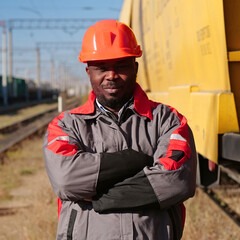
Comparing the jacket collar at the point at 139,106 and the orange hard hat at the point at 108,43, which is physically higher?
the orange hard hat at the point at 108,43

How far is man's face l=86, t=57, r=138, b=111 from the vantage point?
2020 millimetres

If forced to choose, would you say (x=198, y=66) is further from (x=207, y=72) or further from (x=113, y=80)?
(x=113, y=80)

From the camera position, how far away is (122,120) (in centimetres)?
207

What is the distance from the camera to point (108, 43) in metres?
2.06

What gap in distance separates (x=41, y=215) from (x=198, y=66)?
2.76 meters

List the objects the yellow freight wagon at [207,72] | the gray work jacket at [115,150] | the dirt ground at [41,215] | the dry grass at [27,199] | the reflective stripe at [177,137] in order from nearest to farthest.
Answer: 1. the gray work jacket at [115,150]
2. the reflective stripe at [177,137]
3. the yellow freight wagon at [207,72]
4. the dirt ground at [41,215]
5. the dry grass at [27,199]

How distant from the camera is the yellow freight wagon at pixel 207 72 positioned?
3.05 metres

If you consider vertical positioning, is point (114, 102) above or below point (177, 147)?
above

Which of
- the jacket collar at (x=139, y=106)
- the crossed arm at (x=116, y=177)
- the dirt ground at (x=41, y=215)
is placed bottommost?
the dirt ground at (x=41, y=215)

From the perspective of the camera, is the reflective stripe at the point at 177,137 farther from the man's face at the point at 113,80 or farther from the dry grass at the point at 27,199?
the dry grass at the point at 27,199

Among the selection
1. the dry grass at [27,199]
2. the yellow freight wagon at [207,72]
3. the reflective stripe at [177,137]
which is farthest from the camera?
the dry grass at [27,199]

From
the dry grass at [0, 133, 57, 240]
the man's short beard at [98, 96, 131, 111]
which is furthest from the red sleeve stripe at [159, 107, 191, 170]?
the dry grass at [0, 133, 57, 240]

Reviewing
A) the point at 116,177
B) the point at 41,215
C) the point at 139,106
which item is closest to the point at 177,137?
the point at 139,106

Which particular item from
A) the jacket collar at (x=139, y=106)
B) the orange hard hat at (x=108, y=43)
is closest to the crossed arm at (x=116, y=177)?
the jacket collar at (x=139, y=106)
